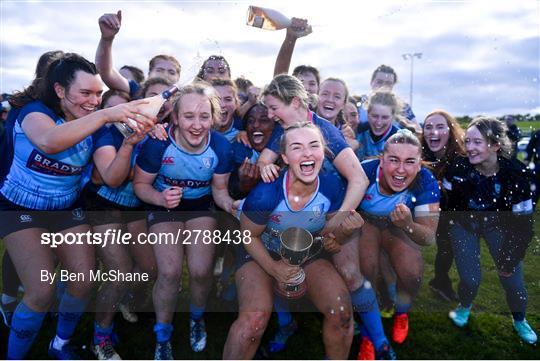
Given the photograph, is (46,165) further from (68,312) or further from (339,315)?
(339,315)

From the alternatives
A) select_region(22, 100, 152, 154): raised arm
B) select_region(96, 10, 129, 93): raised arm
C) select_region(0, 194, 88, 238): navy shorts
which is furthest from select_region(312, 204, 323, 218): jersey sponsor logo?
select_region(96, 10, 129, 93): raised arm

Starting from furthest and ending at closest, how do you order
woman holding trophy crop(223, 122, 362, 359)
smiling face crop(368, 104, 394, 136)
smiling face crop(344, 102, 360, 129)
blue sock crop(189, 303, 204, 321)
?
1. smiling face crop(344, 102, 360, 129)
2. smiling face crop(368, 104, 394, 136)
3. blue sock crop(189, 303, 204, 321)
4. woman holding trophy crop(223, 122, 362, 359)

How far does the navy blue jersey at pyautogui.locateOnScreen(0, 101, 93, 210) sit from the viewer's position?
126 inches

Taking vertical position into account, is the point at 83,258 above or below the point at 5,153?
below

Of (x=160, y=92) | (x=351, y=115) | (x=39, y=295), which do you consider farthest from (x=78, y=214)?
(x=351, y=115)

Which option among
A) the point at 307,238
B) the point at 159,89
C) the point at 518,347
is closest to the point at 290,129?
the point at 307,238

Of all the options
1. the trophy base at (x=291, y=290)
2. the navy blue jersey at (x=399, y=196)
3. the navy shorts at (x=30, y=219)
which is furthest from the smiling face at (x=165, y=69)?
the trophy base at (x=291, y=290)

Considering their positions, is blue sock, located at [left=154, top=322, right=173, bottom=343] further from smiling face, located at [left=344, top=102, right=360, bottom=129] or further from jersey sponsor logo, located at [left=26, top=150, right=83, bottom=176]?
smiling face, located at [left=344, top=102, right=360, bottom=129]

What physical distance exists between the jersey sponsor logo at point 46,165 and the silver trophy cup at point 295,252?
1870 mm

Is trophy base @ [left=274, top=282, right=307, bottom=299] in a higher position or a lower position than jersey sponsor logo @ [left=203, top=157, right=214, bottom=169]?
lower

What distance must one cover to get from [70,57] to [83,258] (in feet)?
5.45

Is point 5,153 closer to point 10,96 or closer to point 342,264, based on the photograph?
point 10,96

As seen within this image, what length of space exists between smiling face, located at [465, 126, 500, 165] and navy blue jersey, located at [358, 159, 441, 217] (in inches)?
29.7

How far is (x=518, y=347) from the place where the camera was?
12.9ft
